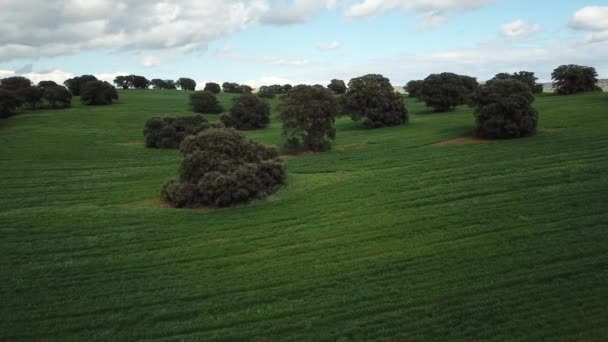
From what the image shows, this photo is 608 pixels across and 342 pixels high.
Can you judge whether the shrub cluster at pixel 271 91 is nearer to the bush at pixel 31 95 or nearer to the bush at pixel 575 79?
the bush at pixel 31 95

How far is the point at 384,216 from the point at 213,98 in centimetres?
7740

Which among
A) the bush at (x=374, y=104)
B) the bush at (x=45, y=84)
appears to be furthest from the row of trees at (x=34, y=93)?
the bush at (x=374, y=104)

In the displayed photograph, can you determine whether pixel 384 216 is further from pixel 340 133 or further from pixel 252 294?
pixel 340 133

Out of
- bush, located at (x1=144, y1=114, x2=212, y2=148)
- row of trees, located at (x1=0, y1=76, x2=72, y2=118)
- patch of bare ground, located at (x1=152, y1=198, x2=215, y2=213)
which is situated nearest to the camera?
patch of bare ground, located at (x1=152, y1=198, x2=215, y2=213)

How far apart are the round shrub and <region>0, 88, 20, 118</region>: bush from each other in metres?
35.3

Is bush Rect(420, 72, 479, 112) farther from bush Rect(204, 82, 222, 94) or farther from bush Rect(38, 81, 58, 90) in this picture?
bush Rect(204, 82, 222, 94)

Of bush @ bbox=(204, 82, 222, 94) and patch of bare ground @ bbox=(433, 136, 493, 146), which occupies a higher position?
bush @ bbox=(204, 82, 222, 94)

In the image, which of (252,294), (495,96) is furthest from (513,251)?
(495,96)

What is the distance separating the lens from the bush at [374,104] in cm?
6631

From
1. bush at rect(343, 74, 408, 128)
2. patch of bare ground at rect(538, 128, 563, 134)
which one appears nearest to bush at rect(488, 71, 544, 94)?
bush at rect(343, 74, 408, 128)

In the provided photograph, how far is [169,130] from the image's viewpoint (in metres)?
58.2

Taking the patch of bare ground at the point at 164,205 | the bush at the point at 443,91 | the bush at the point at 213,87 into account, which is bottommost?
the patch of bare ground at the point at 164,205

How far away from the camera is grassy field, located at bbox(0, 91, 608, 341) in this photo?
47.6 ft

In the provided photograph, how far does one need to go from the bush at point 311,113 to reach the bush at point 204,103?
162ft
